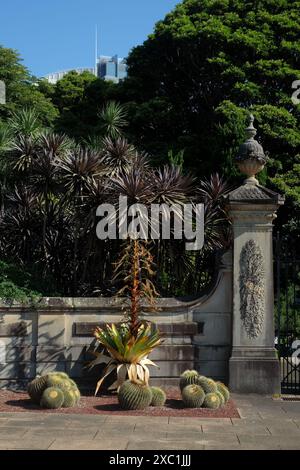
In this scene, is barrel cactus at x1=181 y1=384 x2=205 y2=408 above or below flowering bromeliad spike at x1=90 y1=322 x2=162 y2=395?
below

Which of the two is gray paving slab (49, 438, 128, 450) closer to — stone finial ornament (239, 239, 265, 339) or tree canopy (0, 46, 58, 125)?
stone finial ornament (239, 239, 265, 339)

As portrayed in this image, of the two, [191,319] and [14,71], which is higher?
[14,71]

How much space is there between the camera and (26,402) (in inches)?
375

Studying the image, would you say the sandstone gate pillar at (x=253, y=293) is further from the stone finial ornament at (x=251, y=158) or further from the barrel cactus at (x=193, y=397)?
the barrel cactus at (x=193, y=397)

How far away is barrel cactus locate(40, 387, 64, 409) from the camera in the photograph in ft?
29.3

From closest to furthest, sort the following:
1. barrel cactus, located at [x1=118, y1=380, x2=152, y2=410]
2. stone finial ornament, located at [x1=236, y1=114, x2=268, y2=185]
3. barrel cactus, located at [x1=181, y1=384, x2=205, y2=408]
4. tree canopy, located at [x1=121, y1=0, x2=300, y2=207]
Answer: barrel cactus, located at [x1=118, y1=380, x2=152, y2=410] < barrel cactus, located at [x1=181, y1=384, x2=205, y2=408] < stone finial ornament, located at [x1=236, y1=114, x2=268, y2=185] < tree canopy, located at [x1=121, y1=0, x2=300, y2=207]

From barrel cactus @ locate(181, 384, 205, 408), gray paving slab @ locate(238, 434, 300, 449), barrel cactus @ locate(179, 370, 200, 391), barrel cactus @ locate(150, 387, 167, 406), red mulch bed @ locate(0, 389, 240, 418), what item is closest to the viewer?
gray paving slab @ locate(238, 434, 300, 449)

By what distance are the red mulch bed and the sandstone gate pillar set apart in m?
0.84

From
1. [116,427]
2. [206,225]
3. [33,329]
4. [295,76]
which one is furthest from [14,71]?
[116,427]

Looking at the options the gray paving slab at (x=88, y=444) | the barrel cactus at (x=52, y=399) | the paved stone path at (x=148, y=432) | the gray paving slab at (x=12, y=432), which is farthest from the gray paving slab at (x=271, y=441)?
the barrel cactus at (x=52, y=399)

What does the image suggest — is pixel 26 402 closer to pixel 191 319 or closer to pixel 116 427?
pixel 116 427

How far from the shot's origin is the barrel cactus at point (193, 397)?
29.7 feet

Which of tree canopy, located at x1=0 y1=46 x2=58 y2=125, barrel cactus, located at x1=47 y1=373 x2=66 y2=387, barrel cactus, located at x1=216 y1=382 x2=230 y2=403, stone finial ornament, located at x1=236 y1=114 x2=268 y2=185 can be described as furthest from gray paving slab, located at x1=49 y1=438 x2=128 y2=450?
tree canopy, located at x1=0 y1=46 x2=58 y2=125
